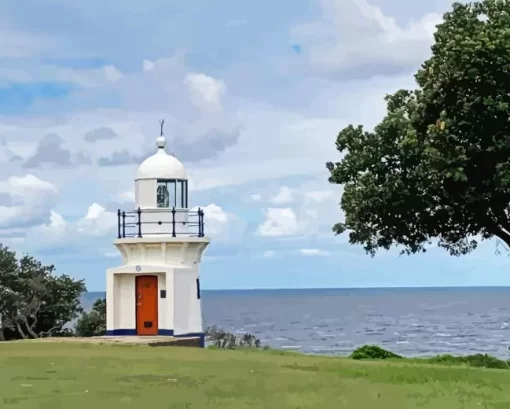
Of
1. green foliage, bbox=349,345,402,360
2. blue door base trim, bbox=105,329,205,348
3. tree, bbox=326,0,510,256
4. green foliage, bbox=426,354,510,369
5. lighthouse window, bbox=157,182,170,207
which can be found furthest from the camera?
lighthouse window, bbox=157,182,170,207

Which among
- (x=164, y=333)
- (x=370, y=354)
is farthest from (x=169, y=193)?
(x=370, y=354)

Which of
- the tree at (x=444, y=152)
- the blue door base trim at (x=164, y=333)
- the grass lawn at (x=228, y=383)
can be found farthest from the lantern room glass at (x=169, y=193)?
the grass lawn at (x=228, y=383)

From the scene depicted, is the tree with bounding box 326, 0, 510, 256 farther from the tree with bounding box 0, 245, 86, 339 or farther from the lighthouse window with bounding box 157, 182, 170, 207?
the tree with bounding box 0, 245, 86, 339

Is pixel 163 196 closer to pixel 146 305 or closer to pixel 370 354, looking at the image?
pixel 146 305

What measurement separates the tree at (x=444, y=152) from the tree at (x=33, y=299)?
619 inches

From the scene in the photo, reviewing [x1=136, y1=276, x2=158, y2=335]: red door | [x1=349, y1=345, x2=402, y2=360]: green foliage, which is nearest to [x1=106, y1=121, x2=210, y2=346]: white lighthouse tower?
[x1=136, y1=276, x2=158, y2=335]: red door

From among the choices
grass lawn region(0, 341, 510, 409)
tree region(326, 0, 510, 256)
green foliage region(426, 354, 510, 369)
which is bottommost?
green foliage region(426, 354, 510, 369)

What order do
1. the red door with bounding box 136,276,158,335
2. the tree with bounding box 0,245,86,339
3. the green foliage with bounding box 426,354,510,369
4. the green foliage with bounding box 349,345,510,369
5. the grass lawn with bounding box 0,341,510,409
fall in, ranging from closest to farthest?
the grass lawn with bounding box 0,341,510,409
the green foliage with bounding box 426,354,510,369
the green foliage with bounding box 349,345,510,369
the red door with bounding box 136,276,158,335
the tree with bounding box 0,245,86,339

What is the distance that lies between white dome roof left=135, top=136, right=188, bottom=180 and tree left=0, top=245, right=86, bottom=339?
8.98 metres

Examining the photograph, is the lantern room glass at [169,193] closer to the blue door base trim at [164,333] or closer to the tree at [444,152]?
the blue door base trim at [164,333]

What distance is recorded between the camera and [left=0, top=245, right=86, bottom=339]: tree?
3628 centimetres

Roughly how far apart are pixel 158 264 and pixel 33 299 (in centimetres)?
942

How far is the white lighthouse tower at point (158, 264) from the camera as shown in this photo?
29156 millimetres

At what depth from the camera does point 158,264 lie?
2941 centimetres
